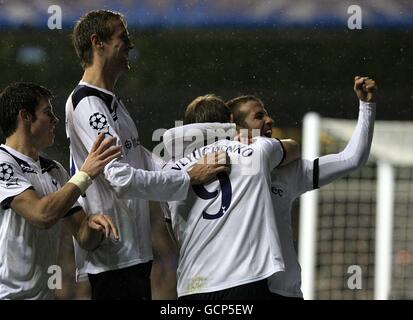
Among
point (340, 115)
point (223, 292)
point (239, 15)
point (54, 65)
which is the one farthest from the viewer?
point (340, 115)

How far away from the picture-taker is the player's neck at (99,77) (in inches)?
119

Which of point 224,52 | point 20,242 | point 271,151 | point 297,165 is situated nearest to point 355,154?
point 297,165

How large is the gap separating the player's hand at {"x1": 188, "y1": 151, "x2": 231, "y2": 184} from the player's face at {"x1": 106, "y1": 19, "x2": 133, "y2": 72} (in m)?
0.40

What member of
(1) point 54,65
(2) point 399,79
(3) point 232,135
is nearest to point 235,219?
(3) point 232,135

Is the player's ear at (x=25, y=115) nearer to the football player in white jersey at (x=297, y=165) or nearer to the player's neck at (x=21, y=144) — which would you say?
the player's neck at (x=21, y=144)

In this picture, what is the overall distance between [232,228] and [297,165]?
1.18 feet

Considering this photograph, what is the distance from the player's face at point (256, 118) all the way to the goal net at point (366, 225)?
92.8 inches

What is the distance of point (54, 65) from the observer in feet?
13.1

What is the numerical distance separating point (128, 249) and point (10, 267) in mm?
336

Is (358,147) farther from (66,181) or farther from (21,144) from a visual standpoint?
(21,144)

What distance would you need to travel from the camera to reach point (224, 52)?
419 centimetres

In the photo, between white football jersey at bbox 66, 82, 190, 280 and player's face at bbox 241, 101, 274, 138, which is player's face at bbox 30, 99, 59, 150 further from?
player's face at bbox 241, 101, 274, 138

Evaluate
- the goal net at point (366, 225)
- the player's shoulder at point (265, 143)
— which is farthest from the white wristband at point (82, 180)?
the goal net at point (366, 225)
